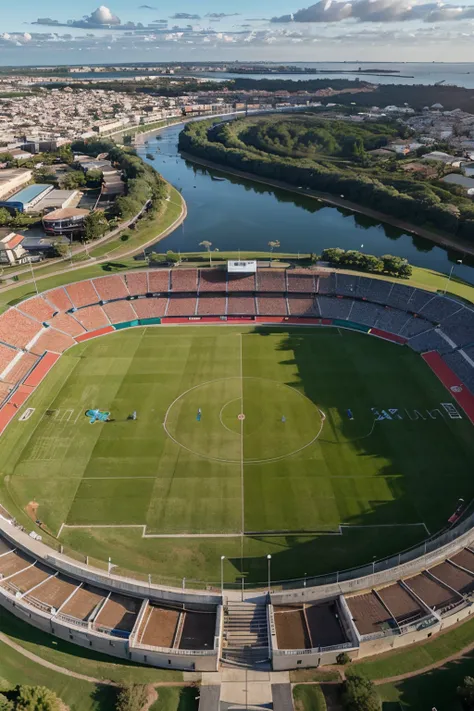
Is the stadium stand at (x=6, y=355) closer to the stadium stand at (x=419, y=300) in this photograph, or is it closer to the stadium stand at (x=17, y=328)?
the stadium stand at (x=17, y=328)

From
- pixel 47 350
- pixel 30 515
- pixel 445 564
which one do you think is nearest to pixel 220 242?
pixel 47 350

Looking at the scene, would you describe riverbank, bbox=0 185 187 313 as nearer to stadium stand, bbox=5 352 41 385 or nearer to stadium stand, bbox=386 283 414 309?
stadium stand, bbox=5 352 41 385

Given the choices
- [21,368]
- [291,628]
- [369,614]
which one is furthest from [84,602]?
[21,368]

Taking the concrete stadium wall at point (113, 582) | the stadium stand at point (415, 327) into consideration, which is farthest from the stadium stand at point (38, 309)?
the stadium stand at point (415, 327)

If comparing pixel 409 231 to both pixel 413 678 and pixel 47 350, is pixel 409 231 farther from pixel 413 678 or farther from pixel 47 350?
pixel 413 678

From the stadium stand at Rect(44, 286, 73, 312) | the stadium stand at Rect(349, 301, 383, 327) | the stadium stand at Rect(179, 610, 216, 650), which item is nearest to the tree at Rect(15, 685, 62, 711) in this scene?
the stadium stand at Rect(179, 610, 216, 650)

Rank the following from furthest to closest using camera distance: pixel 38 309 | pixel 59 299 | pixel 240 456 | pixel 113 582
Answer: pixel 59 299 → pixel 38 309 → pixel 240 456 → pixel 113 582

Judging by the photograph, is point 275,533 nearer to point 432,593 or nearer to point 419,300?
point 432,593
